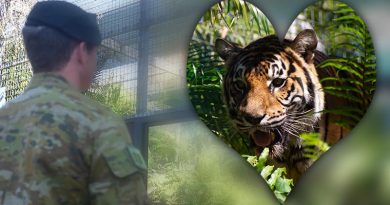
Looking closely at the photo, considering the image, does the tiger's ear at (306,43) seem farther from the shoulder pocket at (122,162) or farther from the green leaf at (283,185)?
the shoulder pocket at (122,162)

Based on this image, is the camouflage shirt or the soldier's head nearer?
the camouflage shirt

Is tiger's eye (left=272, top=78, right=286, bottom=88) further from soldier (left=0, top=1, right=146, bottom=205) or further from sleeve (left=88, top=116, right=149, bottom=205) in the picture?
sleeve (left=88, top=116, right=149, bottom=205)

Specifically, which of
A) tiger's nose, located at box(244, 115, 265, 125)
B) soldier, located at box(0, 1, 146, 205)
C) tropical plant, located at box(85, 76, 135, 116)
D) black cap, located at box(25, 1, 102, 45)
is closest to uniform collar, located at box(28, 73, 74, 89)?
soldier, located at box(0, 1, 146, 205)

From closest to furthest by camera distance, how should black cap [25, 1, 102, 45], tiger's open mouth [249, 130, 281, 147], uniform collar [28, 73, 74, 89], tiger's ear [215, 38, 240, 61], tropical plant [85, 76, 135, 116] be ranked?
uniform collar [28, 73, 74, 89], black cap [25, 1, 102, 45], tiger's open mouth [249, 130, 281, 147], tiger's ear [215, 38, 240, 61], tropical plant [85, 76, 135, 116]

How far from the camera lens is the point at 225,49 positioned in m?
2.79

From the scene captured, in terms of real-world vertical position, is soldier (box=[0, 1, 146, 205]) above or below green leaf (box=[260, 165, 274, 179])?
above

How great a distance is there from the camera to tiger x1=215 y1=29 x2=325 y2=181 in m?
2.54

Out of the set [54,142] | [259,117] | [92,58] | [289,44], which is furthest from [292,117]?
[54,142]

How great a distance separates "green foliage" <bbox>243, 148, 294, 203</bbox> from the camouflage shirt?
0.99 meters

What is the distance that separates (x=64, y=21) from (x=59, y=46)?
5.0 inches

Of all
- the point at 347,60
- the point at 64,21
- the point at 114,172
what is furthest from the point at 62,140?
the point at 347,60

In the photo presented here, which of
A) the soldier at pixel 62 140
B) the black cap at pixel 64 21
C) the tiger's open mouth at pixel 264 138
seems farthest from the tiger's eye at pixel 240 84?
the soldier at pixel 62 140

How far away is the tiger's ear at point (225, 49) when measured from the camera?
9.06 ft

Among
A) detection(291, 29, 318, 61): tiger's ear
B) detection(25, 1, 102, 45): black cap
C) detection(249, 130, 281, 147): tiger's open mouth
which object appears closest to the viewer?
detection(25, 1, 102, 45): black cap
